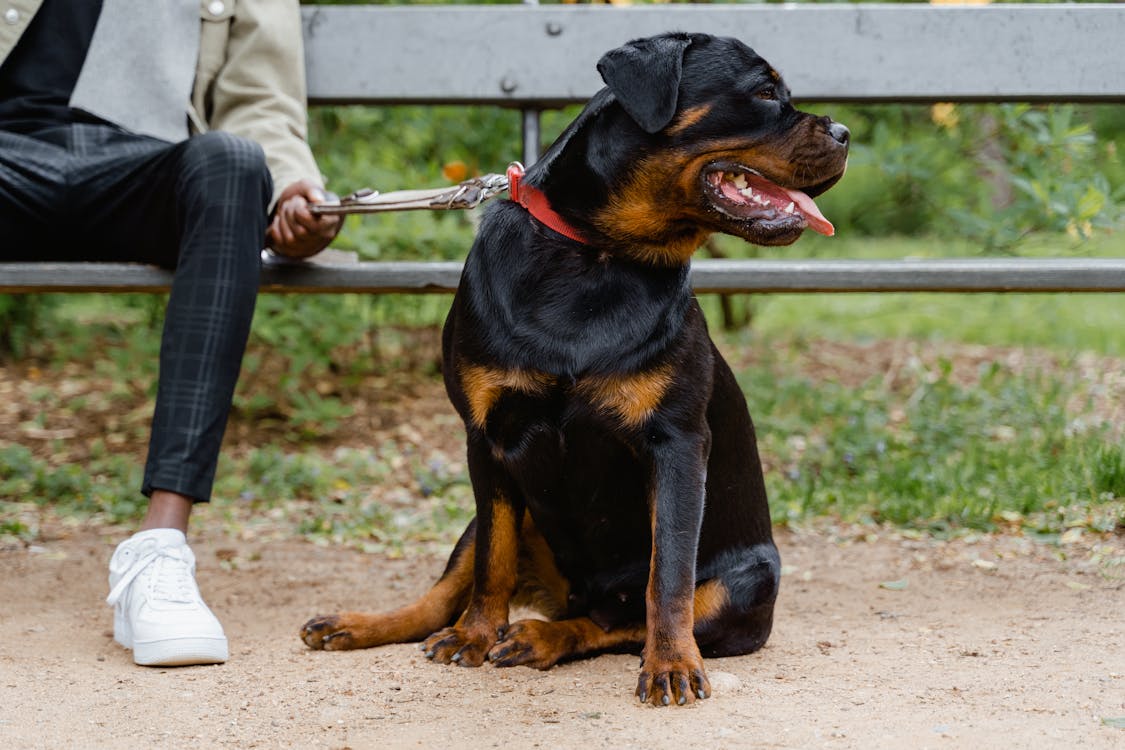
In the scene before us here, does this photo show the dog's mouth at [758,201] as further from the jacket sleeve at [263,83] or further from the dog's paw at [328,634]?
the jacket sleeve at [263,83]

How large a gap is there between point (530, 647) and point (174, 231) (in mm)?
1491

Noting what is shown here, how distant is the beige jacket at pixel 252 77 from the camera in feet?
12.4

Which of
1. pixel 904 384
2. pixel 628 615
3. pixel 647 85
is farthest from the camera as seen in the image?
pixel 904 384

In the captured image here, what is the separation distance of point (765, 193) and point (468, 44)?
1779mm

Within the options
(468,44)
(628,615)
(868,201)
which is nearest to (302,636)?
(628,615)

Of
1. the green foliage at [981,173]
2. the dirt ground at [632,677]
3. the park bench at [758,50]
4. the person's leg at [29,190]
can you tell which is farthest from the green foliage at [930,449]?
the person's leg at [29,190]

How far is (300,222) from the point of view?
11.3 feet

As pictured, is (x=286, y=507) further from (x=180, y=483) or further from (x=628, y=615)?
(x=628, y=615)

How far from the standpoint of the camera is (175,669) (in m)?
2.83

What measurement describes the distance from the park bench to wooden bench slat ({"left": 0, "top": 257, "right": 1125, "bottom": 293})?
67cm

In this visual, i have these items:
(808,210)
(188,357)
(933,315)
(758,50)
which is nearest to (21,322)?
(188,357)

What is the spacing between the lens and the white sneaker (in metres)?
2.82

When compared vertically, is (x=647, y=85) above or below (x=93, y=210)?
above

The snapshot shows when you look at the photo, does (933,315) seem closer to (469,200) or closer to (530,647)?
(469,200)
